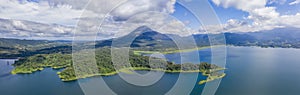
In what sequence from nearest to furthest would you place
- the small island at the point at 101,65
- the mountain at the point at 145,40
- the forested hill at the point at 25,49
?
the mountain at the point at 145,40
the small island at the point at 101,65
the forested hill at the point at 25,49

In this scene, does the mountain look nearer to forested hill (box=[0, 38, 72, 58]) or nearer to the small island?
the small island

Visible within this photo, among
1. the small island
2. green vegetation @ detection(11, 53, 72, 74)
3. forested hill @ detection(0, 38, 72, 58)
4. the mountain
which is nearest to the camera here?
the mountain

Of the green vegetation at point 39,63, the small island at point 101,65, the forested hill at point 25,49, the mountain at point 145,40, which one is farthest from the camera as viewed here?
the forested hill at point 25,49

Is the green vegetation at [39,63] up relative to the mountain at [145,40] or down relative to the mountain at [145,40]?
down

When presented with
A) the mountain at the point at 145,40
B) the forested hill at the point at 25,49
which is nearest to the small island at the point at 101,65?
the mountain at the point at 145,40

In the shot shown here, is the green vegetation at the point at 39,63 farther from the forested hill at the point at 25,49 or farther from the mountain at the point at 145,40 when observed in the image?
the forested hill at the point at 25,49

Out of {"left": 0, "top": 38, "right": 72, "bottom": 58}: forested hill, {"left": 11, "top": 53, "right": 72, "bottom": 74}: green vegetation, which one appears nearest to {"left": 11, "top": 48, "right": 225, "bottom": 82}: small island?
{"left": 11, "top": 53, "right": 72, "bottom": 74}: green vegetation

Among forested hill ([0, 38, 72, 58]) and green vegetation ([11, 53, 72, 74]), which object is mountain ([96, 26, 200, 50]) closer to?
green vegetation ([11, 53, 72, 74])

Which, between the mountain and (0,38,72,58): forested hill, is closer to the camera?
the mountain

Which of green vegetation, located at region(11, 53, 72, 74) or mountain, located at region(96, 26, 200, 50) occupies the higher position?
mountain, located at region(96, 26, 200, 50)

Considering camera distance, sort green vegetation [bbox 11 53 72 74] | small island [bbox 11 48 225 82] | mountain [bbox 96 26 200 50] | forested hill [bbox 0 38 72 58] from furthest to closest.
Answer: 1. forested hill [bbox 0 38 72 58]
2. green vegetation [bbox 11 53 72 74]
3. small island [bbox 11 48 225 82]
4. mountain [bbox 96 26 200 50]

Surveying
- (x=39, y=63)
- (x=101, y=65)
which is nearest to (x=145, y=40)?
(x=39, y=63)

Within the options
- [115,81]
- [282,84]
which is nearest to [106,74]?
[115,81]
